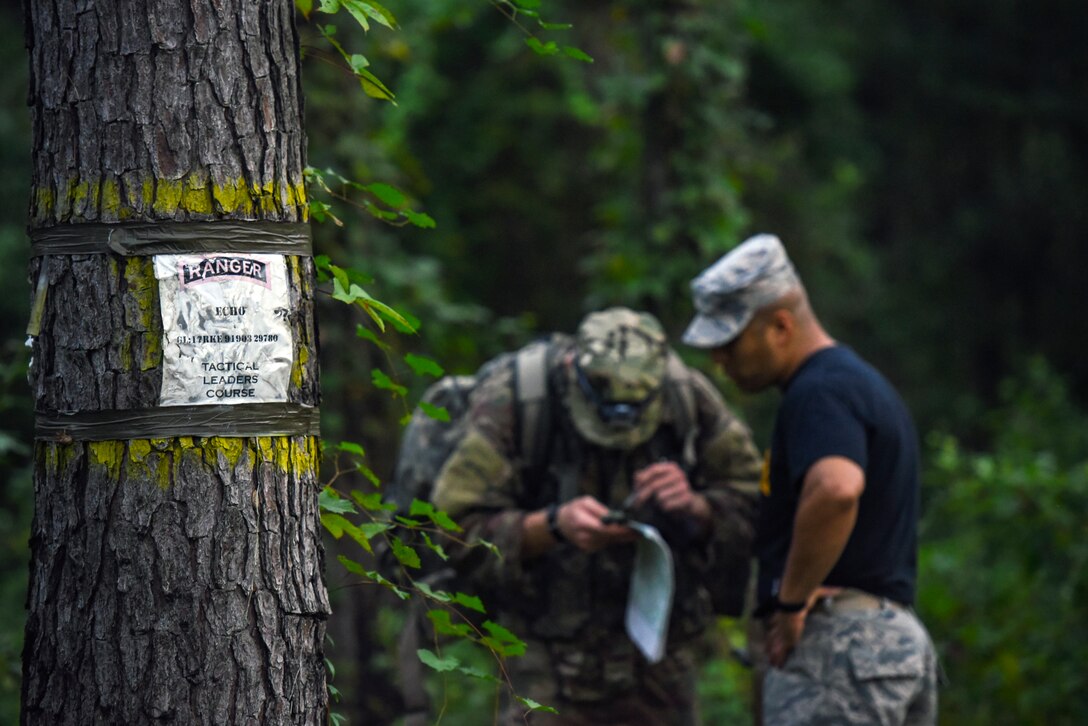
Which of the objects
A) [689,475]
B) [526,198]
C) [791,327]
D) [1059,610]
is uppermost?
[526,198]

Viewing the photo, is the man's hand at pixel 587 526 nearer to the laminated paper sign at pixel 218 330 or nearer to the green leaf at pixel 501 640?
the green leaf at pixel 501 640

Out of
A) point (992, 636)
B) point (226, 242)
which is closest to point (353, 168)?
point (992, 636)

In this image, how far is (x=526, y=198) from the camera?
1451 cm

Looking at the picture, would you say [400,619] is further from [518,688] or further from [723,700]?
[518,688]

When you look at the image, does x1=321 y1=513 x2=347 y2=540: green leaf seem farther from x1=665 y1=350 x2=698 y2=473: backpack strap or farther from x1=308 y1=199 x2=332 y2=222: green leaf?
x1=665 y1=350 x2=698 y2=473: backpack strap

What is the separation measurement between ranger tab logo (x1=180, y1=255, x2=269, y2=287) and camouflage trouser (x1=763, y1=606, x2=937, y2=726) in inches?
82.9

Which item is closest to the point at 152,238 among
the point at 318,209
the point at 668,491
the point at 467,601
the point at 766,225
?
the point at 318,209

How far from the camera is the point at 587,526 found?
3883 mm

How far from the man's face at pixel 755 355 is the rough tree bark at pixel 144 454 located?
6.56 ft

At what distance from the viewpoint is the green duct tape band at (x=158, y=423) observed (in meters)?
2.04

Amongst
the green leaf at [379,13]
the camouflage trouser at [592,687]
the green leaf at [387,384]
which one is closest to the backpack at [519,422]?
the camouflage trouser at [592,687]

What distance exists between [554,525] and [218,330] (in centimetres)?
206

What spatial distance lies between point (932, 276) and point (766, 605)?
15931 millimetres

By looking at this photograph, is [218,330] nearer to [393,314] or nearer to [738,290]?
[393,314]
